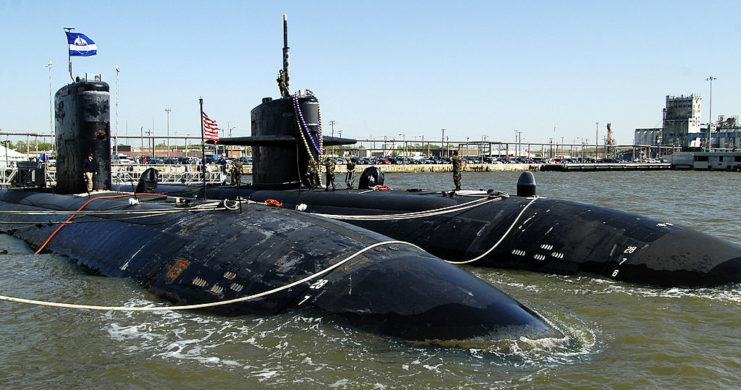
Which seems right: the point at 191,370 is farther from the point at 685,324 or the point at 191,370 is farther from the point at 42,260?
the point at 42,260

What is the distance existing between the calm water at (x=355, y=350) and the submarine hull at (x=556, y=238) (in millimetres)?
571

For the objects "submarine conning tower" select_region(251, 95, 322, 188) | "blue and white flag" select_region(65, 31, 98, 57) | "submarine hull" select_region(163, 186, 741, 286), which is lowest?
"submarine hull" select_region(163, 186, 741, 286)

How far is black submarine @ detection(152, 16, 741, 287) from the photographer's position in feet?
32.9

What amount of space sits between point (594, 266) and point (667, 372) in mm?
4189

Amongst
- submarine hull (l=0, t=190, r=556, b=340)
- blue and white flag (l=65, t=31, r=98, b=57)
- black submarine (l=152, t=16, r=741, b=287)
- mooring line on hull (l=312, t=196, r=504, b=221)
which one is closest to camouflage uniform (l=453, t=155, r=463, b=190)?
black submarine (l=152, t=16, r=741, b=287)

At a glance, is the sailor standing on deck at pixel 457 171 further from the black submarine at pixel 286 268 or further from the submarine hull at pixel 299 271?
the submarine hull at pixel 299 271

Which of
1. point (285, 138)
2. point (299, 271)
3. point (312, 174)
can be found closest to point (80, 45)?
point (285, 138)

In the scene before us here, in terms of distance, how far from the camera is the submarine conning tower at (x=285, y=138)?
15758 mm

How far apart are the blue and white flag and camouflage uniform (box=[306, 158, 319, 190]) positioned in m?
7.10

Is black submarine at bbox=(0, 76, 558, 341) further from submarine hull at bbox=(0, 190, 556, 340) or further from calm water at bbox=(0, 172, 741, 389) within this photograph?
calm water at bbox=(0, 172, 741, 389)

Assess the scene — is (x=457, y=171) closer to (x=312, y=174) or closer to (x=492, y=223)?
(x=312, y=174)

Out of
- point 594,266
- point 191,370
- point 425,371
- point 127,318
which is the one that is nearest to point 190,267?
point 127,318

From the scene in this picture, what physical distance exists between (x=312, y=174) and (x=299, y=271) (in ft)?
31.2

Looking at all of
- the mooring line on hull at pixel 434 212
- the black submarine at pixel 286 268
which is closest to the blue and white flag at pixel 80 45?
the black submarine at pixel 286 268
